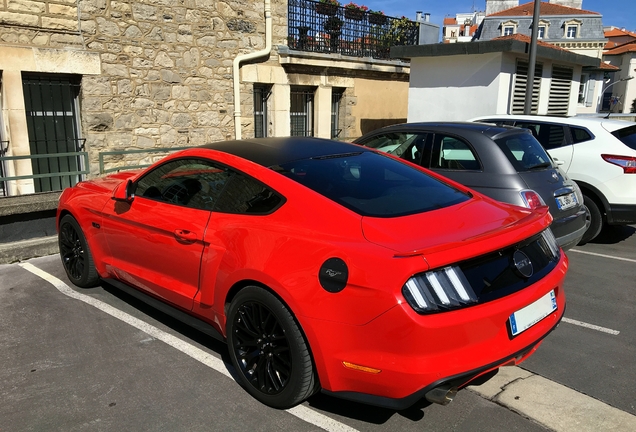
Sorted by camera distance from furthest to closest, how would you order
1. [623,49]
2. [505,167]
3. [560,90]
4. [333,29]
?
[623,49] < [560,90] < [333,29] < [505,167]

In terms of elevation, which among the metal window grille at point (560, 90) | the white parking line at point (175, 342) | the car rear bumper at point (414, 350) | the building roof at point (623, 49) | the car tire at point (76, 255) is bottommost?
the white parking line at point (175, 342)

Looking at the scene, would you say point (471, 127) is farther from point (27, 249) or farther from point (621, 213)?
point (27, 249)

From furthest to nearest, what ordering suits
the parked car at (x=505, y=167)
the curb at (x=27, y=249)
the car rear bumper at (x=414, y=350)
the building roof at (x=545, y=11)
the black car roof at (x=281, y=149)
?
the building roof at (x=545, y=11) → the curb at (x=27, y=249) → the parked car at (x=505, y=167) → the black car roof at (x=281, y=149) → the car rear bumper at (x=414, y=350)

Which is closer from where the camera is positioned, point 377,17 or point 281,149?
point 281,149

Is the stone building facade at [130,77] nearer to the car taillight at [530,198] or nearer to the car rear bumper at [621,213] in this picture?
the car taillight at [530,198]

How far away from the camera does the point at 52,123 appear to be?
344 inches

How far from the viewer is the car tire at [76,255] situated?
4.85 metres

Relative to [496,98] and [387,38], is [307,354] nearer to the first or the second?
[496,98]

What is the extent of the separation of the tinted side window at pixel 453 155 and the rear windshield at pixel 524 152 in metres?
0.31

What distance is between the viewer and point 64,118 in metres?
8.87

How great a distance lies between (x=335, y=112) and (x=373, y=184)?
10.7 meters

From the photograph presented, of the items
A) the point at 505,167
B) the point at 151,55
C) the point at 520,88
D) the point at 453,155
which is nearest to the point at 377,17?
the point at 520,88

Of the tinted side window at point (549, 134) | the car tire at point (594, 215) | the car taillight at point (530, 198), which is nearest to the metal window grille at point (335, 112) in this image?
the tinted side window at point (549, 134)

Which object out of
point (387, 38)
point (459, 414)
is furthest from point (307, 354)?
point (387, 38)
